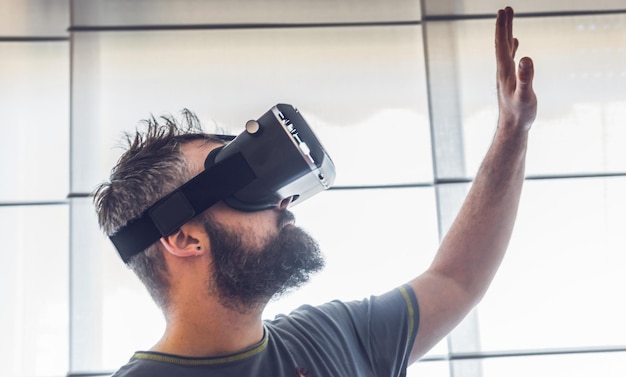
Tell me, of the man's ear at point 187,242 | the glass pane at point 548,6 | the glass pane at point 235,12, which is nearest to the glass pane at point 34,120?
the glass pane at point 235,12

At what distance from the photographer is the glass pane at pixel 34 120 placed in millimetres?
2123

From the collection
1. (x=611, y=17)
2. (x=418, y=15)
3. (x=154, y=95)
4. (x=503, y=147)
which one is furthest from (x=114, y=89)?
(x=611, y=17)

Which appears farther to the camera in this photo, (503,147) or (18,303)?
(18,303)

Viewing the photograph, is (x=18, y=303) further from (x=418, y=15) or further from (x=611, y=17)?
(x=611, y=17)

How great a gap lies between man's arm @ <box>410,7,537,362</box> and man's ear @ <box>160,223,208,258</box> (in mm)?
407

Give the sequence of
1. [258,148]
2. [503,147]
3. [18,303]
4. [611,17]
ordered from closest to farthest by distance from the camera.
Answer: [258,148] < [503,147] < [18,303] < [611,17]

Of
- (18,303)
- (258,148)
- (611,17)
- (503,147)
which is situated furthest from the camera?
(611,17)

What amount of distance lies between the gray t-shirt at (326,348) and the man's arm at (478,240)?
0.04m

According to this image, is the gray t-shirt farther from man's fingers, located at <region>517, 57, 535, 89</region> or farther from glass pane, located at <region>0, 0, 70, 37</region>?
glass pane, located at <region>0, 0, 70, 37</region>

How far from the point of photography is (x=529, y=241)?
215cm

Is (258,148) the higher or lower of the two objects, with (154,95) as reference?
lower

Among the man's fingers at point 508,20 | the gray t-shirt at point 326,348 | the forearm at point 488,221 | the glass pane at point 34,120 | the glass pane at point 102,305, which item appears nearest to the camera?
the gray t-shirt at point 326,348

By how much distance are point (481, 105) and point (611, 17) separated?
1.80 feet

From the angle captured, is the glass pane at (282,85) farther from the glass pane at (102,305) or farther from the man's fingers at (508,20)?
the man's fingers at (508,20)
